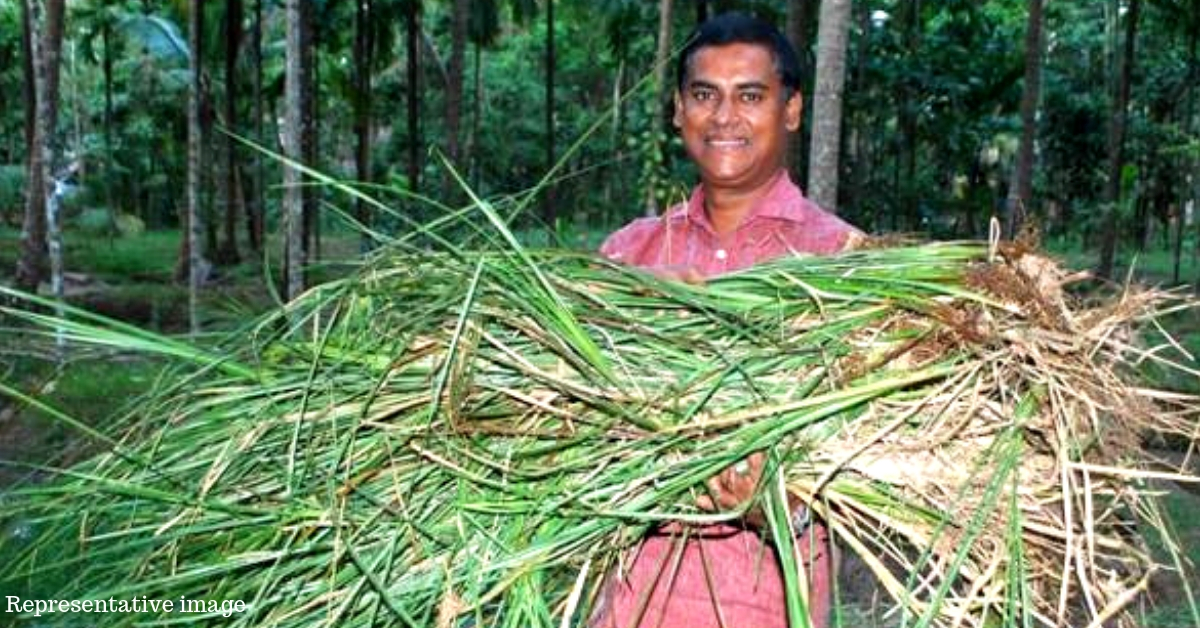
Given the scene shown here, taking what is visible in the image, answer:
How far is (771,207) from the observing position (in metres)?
1.91

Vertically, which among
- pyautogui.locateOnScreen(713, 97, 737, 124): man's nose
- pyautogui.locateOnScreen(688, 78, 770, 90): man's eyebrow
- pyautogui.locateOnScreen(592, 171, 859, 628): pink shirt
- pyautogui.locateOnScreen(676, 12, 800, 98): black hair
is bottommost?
pyautogui.locateOnScreen(592, 171, 859, 628): pink shirt

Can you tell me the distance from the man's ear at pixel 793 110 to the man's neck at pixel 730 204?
0.09 meters

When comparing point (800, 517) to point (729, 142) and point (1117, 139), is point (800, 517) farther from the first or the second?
point (1117, 139)

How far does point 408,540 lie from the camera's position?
1296 mm

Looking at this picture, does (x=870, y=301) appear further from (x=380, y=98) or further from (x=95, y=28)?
(x=380, y=98)

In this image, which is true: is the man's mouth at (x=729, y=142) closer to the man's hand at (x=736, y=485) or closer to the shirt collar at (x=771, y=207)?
the shirt collar at (x=771, y=207)

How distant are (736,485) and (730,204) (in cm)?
79

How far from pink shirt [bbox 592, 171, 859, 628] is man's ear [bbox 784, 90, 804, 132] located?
0.09 metres

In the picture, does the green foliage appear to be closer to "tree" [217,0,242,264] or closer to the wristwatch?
"tree" [217,0,242,264]

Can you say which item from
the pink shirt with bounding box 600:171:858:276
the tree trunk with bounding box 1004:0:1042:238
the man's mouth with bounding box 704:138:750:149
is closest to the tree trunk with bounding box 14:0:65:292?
the tree trunk with bounding box 1004:0:1042:238

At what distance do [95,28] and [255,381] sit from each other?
17.1 meters

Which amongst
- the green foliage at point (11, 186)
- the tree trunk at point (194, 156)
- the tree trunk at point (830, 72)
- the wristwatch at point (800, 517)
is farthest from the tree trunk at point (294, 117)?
the green foliage at point (11, 186)

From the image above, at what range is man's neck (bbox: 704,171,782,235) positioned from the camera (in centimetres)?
194

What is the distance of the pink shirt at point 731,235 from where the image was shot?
6.02 ft
